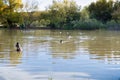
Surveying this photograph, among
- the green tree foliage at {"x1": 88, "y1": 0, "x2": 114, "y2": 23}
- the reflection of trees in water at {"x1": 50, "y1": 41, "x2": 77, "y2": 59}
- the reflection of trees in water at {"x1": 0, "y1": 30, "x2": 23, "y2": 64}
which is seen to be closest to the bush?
the green tree foliage at {"x1": 88, "y1": 0, "x2": 114, "y2": 23}

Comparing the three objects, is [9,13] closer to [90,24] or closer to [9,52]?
[90,24]

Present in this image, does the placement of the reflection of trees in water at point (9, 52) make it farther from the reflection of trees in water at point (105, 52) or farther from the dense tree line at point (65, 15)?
the dense tree line at point (65, 15)

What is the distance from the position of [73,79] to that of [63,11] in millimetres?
64172

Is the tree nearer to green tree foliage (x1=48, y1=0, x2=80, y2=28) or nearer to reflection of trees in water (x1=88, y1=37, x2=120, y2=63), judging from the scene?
green tree foliage (x1=48, y1=0, x2=80, y2=28)

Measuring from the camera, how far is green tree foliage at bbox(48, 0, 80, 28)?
2869 inches

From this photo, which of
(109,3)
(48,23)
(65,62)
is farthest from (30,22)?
(65,62)

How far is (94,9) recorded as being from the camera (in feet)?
242

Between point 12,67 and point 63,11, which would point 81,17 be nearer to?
point 63,11

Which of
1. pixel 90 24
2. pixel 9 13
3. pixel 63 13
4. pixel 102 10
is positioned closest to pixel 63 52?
pixel 90 24

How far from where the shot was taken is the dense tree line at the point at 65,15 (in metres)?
68.1

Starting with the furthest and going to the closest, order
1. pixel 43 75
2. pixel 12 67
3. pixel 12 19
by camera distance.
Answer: pixel 12 19 < pixel 12 67 < pixel 43 75

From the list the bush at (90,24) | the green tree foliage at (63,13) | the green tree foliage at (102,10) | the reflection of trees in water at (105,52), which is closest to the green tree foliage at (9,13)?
the green tree foliage at (63,13)

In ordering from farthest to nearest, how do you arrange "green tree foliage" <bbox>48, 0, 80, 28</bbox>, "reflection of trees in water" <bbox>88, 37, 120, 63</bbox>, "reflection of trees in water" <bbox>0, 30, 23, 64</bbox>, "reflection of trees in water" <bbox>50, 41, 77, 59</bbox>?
"green tree foliage" <bbox>48, 0, 80, 28</bbox>
"reflection of trees in water" <bbox>50, 41, 77, 59</bbox>
"reflection of trees in water" <bbox>88, 37, 120, 63</bbox>
"reflection of trees in water" <bbox>0, 30, 23, 64</bbox>

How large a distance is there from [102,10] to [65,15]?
8.07 m
